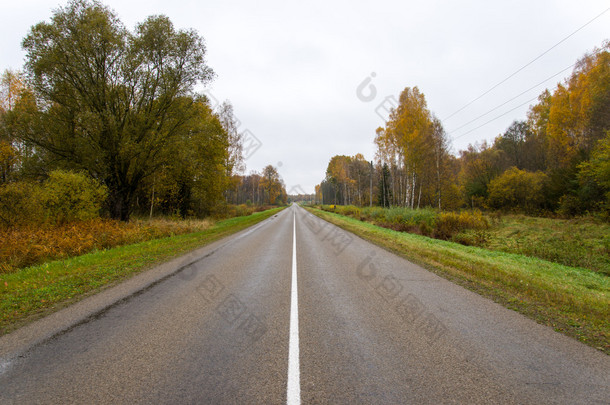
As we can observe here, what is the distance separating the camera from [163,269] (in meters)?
7.62

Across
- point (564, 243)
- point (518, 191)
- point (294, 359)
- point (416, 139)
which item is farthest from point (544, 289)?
point (518, 191)

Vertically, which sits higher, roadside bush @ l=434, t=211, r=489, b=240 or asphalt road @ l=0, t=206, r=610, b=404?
roadside bush @ l=434, t=211, r=489, b=240

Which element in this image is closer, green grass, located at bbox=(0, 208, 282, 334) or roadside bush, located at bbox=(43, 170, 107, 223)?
green grass, located at bbox=(0, 208, 282, 334)

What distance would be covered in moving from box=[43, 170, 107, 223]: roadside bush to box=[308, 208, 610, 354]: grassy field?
1500 cm

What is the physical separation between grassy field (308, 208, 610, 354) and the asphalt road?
1.46 feet

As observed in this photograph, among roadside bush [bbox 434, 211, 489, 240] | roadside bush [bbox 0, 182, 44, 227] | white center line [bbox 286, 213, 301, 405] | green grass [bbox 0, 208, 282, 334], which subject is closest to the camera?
white center line [bbox 286, 213, 301, 405]

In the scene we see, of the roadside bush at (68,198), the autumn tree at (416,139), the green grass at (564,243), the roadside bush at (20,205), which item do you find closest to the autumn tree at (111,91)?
the roadside bush at (68,198)

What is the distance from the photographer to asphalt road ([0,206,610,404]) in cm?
246

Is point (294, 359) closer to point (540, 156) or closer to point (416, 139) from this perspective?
point (416, 139)

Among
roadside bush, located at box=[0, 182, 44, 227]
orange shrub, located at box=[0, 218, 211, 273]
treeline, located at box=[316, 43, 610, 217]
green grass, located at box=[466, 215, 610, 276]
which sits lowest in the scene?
green grass, located at box=[466, 215, 610, 276]

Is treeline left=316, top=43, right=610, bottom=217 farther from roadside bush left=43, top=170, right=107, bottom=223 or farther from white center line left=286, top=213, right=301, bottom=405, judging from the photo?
roadside bush left=43, top=170, right=107, bottom=223

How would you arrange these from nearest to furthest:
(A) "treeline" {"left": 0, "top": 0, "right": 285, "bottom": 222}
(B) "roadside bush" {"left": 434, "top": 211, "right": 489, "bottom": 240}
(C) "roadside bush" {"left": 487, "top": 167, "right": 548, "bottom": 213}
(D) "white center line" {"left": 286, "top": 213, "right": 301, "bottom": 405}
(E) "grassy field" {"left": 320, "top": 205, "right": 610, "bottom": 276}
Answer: (D) "white center line" {"left": 286, "top": 213, "right": 301, "bottom": 405} → (E) "grassy field" {"left": 320, "top": 205, "right": 610, "bottom": 276} → (A) "treeline" {"left": 0, "top": 0, "right": 285, "bottom": 222} → (B) "roadside bush" {"left": 434, "top": 211, "right": 489, "bottom": 240} → (C) "roadside bush" {"left": 487, "top": 167, "right": 548, "bottom": 213}

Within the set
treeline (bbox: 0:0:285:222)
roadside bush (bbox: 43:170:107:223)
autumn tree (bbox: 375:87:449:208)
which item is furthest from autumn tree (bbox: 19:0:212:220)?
autumn tree (bbox: 375:87:449:208)

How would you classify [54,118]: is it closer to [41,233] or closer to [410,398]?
[41,233]
